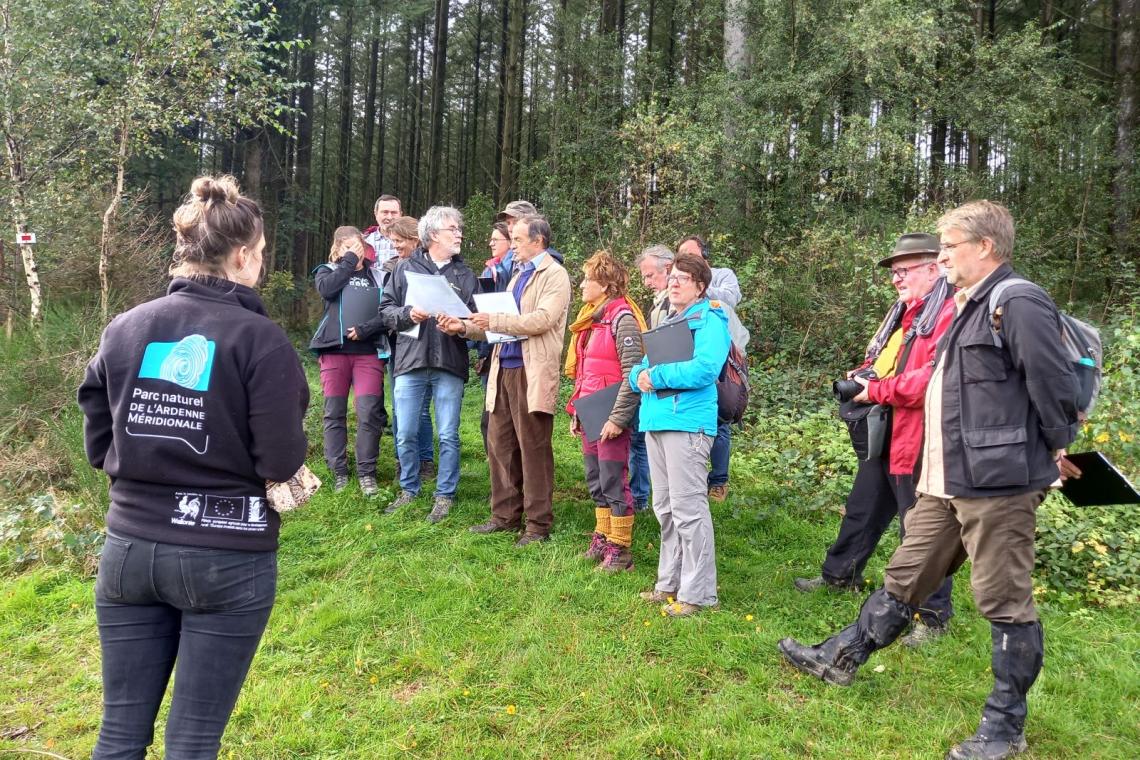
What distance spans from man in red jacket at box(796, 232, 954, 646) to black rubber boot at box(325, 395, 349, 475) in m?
4.02

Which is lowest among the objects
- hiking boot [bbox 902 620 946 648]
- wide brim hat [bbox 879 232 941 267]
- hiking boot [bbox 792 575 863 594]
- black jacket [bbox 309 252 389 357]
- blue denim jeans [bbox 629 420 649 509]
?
hiking boot [bbox 902 620 946 648]

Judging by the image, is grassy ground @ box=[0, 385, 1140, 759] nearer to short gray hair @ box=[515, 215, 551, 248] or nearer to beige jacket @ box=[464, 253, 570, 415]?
beige jacket @ box=[464, 253, 570, 415]

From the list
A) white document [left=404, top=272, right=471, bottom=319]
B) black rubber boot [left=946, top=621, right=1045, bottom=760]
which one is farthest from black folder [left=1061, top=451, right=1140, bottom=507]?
white document [left=404, top=272, right=471, bottom=319]

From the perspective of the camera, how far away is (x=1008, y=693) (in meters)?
2.96

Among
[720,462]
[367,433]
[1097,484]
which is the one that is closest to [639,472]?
[720,462]

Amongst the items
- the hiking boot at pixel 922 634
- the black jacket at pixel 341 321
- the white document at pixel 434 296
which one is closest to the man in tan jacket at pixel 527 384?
the white document at pixel 434 296

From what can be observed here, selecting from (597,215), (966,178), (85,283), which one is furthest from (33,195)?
(966,178)

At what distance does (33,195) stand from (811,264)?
9.42 m

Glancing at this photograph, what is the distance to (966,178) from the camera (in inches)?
420

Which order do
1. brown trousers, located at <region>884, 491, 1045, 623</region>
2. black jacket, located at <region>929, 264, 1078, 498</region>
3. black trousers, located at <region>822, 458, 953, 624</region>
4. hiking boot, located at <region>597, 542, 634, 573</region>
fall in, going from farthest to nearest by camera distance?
hiking boot, located at <region>597, 542, 634, 573</region>
black trousers, located at <region>822, 458, 953, 624</region>
brown trousers, located at <region>884, 491, 1045, 623</region>
black jacket, located at <region>929, 264, 1078, 498</region>

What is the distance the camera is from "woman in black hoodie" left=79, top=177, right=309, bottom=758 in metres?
2.02

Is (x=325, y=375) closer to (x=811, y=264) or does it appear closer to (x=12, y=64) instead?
(x=12, y=64)

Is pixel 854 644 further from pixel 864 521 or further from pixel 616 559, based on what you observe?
pixel 616 559

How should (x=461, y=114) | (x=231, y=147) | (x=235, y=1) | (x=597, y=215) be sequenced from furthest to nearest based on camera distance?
(x=461, y=114)
(x=231, y=147)
(x=597, y=215)
(x=235, y=1)
